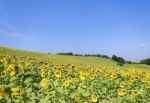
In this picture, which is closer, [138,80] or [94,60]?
[138,80]

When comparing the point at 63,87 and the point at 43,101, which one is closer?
the point at 43,101

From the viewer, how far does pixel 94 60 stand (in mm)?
48500

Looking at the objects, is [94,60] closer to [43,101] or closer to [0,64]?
[0,64]

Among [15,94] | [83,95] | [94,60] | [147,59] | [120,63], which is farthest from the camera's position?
[147,59]

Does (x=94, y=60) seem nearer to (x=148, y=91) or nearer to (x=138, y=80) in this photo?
(x=138, y=80)

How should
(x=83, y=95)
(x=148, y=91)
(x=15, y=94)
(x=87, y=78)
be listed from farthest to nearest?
(x=87, y=78), (x=148, y=91), (x=83, y=95), (x=15, y=94)

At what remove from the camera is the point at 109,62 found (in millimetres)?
46781

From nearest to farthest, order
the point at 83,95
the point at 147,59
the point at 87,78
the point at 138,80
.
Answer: the point at 83,95 → the point at 87,78 → the point at 138,80 → the point at 147,59

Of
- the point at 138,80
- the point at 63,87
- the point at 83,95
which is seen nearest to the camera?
the point at 83,95

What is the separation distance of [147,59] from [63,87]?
4833 centimetres

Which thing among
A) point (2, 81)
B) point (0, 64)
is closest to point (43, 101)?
point (2, 81)

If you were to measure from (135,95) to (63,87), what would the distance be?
2149mm

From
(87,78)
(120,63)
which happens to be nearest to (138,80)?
(87,78)

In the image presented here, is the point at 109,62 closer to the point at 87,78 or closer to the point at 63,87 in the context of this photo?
the point at 87,78
